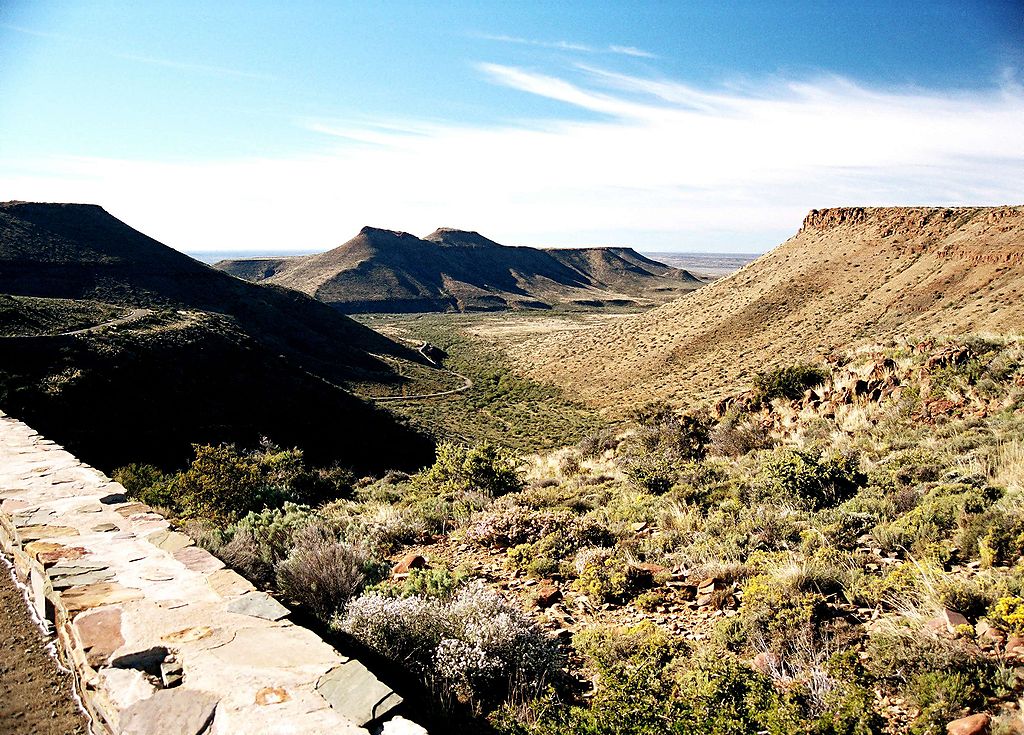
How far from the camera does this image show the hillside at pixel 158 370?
19.6m

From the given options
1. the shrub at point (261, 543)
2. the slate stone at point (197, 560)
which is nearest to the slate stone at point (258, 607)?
the slate stone at point (197, 560)

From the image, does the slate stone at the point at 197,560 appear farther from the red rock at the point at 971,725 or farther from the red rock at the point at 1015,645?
the red rock at the point at 1015,645

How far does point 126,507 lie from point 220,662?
9.07 ft

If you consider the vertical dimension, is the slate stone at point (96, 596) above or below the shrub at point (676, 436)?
above

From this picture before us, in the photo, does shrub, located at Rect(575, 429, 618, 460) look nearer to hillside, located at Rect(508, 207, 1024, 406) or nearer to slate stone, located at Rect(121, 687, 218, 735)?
slate stone, located at Rect(121, 687, 218, 735)

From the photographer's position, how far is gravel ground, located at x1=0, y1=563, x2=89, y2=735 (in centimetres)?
317

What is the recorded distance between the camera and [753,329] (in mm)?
39969

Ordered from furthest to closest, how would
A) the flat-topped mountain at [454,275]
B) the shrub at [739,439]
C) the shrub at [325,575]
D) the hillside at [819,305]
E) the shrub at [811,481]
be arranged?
the flat-topped mountain at [454,275] → the hillside at [819,305] → the shrub at [739,439] → the shrub at [811,481] → the shrub at [325,575]

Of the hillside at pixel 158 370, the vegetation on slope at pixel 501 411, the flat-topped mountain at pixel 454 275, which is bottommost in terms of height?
the vegetation on slope at pixel 501 411

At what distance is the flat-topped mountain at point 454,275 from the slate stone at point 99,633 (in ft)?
322

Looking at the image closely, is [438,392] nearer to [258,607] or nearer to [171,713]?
[258,607]

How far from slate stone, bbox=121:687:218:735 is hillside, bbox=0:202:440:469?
17.1 m

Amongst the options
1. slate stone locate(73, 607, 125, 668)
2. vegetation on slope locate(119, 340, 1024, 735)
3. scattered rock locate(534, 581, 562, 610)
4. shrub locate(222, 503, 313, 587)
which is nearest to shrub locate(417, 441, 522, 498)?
vegetation on slope locate(119, 340, 1024, 735)

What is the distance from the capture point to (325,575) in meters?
5.07
